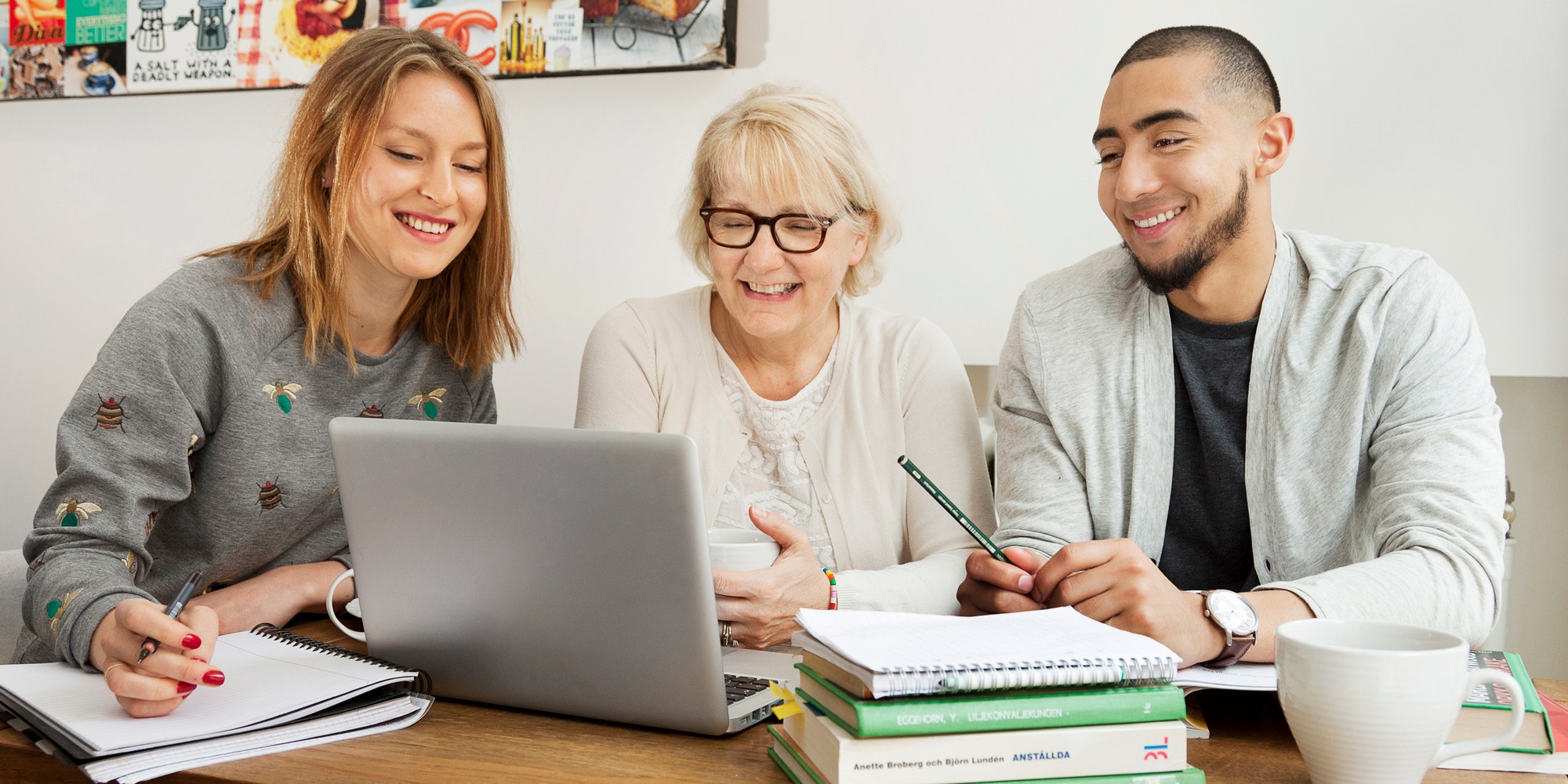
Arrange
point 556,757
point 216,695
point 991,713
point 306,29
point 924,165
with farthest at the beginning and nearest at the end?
point 306,29 → point 924,165 → point 216,695 → point 556,757 → point 991,713

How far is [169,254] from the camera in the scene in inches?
109

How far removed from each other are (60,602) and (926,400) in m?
1.02

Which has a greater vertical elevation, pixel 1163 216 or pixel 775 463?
pixel 1163 216

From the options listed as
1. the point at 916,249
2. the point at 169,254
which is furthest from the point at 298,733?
the point at 169,254

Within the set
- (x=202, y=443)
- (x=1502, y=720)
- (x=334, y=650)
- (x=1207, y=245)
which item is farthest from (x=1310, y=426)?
(x=202, y=443)

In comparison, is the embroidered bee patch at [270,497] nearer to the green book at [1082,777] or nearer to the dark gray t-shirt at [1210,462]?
the green book at [1082,777]

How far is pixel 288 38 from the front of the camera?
253 cm

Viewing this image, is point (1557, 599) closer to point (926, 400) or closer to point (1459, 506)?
point (1459, 506)

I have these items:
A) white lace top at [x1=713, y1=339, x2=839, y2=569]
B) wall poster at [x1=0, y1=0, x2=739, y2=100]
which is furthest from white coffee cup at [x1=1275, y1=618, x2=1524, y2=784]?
wall poster at [x1=0, y1=0, x2=739, y2=100]

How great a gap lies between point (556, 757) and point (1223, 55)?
1.19 meters

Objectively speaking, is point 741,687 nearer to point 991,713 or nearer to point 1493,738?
point 991,713

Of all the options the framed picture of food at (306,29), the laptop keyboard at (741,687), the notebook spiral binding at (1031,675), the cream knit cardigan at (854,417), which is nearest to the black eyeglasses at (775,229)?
the cream knit cardigan at (854,417)

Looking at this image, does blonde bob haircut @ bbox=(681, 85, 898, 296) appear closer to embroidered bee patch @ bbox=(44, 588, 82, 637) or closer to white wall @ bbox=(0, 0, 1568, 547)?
white wall @ bbox=(0, 0, 1568, 547)

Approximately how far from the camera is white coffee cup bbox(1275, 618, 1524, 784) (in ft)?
2.19
